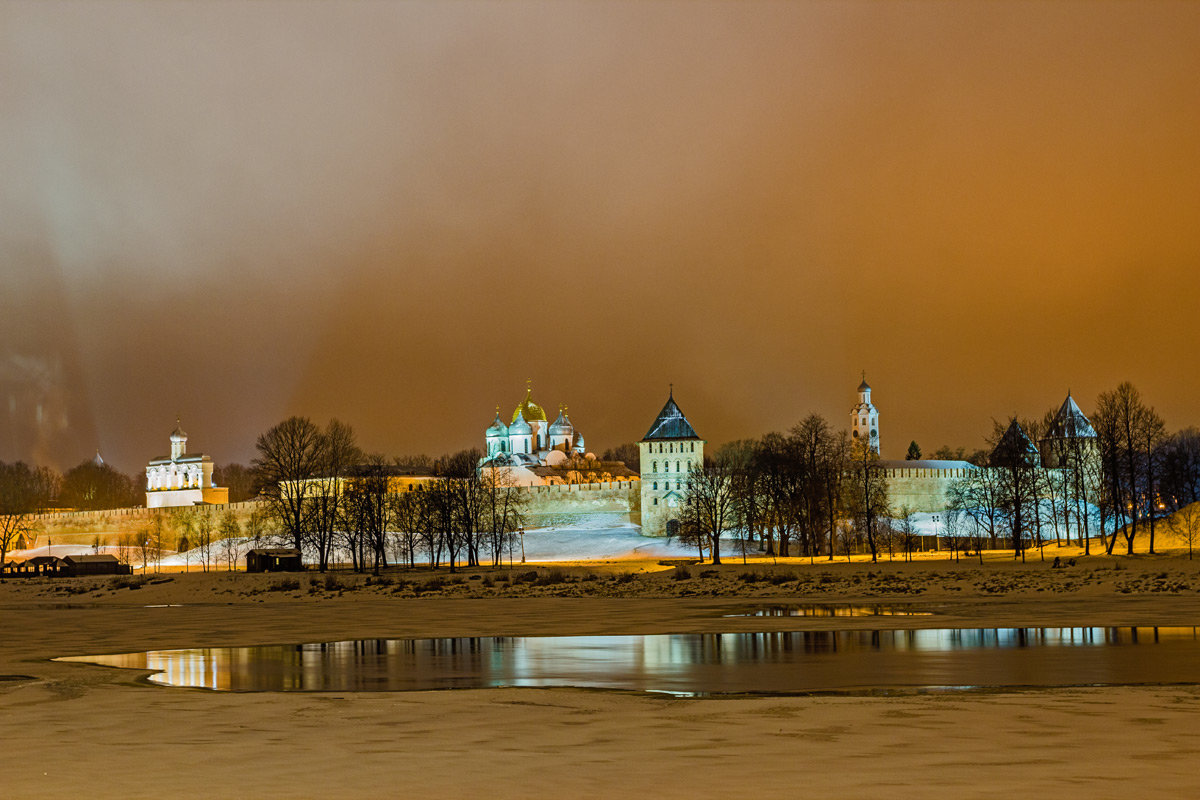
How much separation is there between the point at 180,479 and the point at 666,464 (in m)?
69.6

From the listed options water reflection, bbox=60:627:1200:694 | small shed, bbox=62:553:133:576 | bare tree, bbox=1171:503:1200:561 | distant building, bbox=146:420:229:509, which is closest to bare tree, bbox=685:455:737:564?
bare tree, bbox=1171:503:1200:561

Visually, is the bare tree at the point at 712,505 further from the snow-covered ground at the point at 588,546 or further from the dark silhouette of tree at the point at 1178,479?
the dark silhouette of tree at the point at 1178,479

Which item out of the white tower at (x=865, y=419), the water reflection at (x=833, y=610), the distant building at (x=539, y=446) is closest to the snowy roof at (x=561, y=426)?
the distant building at (x=539, y=446)

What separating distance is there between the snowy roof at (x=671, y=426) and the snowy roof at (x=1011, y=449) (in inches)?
911

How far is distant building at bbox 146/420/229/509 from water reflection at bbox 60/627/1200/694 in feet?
376

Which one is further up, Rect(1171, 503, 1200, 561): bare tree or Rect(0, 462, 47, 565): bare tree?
Rect(0, 462, 47, 565): bare tree

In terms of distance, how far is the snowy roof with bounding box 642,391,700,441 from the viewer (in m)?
88.8

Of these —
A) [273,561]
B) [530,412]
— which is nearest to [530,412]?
[530,412]

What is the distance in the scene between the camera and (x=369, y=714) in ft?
40.9

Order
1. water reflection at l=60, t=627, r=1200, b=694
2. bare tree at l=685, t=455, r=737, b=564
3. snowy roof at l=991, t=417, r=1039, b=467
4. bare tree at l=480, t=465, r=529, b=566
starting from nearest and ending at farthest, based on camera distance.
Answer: water reflection at l=60, t=627, r=1200, b=694
snowy roof at l=991, t=417, r=1039, b=467
bare tree at l=685, t=455, r=737, b=564
bare tree at l=480, t=465, r=529, b=566

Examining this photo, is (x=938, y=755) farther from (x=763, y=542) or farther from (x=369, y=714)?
(x=763, y=542)

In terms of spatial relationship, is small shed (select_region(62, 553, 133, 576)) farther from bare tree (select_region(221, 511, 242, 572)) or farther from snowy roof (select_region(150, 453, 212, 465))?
snowy roof (select_region(150, 453, 212, 465))

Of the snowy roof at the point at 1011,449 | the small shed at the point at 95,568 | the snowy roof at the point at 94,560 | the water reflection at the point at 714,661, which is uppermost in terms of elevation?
the snowy roof at the point at 1011,449

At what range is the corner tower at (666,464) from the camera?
276 ft
